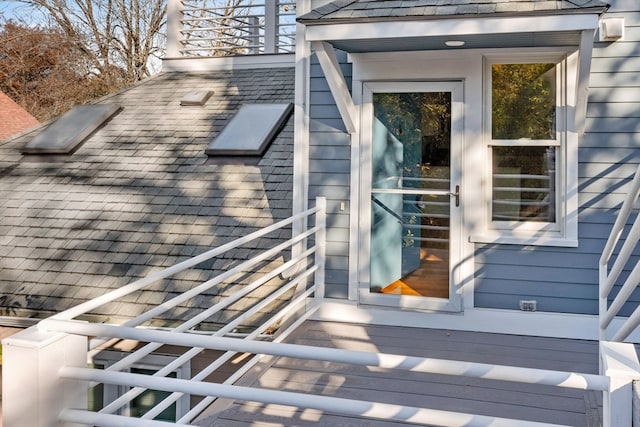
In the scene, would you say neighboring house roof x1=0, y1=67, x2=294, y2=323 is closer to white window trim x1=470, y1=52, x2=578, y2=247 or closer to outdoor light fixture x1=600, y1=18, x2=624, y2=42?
white window trim x1=470, y1=52, x2=578, y2=247

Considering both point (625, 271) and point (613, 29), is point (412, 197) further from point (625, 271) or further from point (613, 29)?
point (613, 29)

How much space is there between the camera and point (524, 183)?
170 inches

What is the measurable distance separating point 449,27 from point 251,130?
3.22 metres

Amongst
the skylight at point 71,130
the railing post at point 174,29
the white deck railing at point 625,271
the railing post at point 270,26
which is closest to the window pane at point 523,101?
the white deck railing at point 625,271

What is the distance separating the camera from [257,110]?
6832 mm

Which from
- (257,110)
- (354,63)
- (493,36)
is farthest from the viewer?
(257,110)

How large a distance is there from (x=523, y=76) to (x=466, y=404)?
2591 mm

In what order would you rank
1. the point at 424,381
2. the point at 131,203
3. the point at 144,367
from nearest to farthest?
the point at 424,381 → the point at 144,367 → the point at 131,203

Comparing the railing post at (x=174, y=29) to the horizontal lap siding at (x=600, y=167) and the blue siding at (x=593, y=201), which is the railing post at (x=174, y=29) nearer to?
the blue siding at (x=593, y=201)

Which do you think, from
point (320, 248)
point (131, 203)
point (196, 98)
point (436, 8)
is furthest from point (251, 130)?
point (436, 8)

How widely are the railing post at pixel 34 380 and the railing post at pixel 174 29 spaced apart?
7737 millimetres

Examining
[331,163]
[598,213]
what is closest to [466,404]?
[598,213]

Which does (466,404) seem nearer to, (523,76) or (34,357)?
(34,357)

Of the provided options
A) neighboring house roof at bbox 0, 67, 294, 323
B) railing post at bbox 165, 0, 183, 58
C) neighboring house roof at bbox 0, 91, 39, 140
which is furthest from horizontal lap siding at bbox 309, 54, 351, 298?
neighboring house roof at bbox 0, 91, 39, 140
